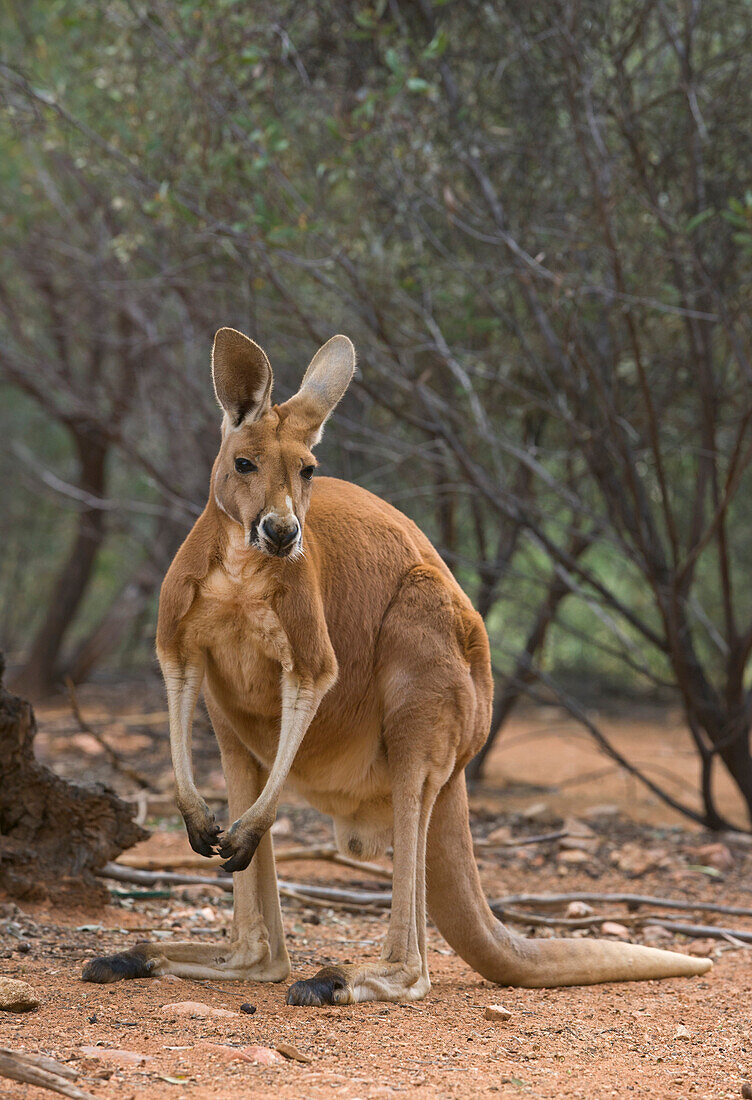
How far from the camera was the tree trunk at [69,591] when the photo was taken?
32.7 feet

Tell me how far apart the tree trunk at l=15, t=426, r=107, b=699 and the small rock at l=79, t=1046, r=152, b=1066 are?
8102 mm

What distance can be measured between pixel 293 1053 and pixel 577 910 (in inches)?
84.8

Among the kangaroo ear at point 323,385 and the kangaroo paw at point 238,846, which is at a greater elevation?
the kangaroo ear at point 323,385

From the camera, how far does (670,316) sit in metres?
5.86

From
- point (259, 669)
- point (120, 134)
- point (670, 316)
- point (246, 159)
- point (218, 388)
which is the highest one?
point (120, 134)

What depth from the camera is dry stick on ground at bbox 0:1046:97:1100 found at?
1.79m

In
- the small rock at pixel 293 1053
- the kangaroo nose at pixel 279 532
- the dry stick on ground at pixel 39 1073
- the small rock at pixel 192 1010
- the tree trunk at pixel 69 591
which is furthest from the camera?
the tree trunk at pixel 69 591

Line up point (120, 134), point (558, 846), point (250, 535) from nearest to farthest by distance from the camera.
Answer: point (250, 535), point (558, 846), point (120, 134)

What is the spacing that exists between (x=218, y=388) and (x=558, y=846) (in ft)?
11.5

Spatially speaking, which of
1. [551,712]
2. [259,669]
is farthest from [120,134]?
[551,712]

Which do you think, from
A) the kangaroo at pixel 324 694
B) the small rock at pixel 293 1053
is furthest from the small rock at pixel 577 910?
the small rock at pixel 293 1053

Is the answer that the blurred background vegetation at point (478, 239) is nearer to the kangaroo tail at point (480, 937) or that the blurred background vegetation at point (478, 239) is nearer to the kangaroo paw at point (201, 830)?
the kangaroo tail at point (480, 937)

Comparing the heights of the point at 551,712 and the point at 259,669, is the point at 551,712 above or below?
below

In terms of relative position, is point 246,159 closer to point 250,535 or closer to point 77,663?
point 250,535
